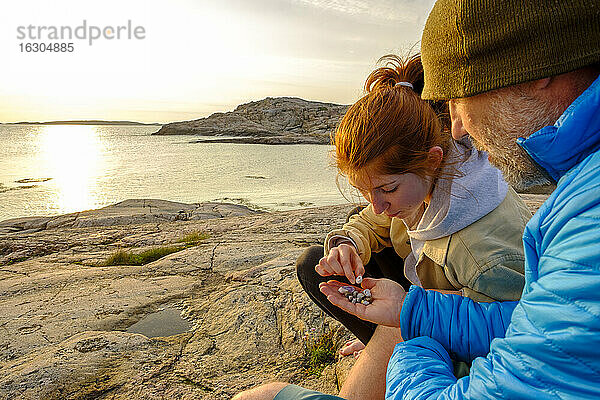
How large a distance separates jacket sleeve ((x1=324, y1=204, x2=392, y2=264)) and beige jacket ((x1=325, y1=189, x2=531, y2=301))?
14.4 inches

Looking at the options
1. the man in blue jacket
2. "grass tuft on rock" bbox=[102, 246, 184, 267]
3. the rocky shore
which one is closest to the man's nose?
the man in blue jacket

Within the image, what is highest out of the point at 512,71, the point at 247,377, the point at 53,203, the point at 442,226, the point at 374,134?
the point at 512,71

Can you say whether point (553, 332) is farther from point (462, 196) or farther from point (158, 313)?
point (158, 313)

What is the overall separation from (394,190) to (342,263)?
16.5 inches

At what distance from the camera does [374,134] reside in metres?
2.15

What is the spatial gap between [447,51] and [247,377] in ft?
7.14

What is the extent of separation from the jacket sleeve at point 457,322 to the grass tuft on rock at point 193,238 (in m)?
4.67

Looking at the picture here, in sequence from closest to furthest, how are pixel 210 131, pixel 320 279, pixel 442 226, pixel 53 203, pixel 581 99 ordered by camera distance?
pixel 581 99 → pixel 442 226 → pixel 320 279 → pixel 53 203 → pixel 210 131

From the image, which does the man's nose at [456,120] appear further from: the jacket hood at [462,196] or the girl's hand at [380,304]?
the girl's hand at [380,304]

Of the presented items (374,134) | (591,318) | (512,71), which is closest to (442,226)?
(374,134)

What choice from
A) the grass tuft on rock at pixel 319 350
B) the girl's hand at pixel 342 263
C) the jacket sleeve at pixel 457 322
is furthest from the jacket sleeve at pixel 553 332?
the grass tuft on rock at pixel 319 350

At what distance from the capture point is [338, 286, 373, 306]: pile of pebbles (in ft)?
6.35

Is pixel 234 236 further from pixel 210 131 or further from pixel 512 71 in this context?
pixel 210 131

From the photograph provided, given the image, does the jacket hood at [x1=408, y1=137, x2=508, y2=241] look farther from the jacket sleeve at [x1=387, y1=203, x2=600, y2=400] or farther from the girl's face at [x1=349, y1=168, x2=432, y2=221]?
the jacket sleeve at [x1=387, y1=203, x2=600, y2=400]
